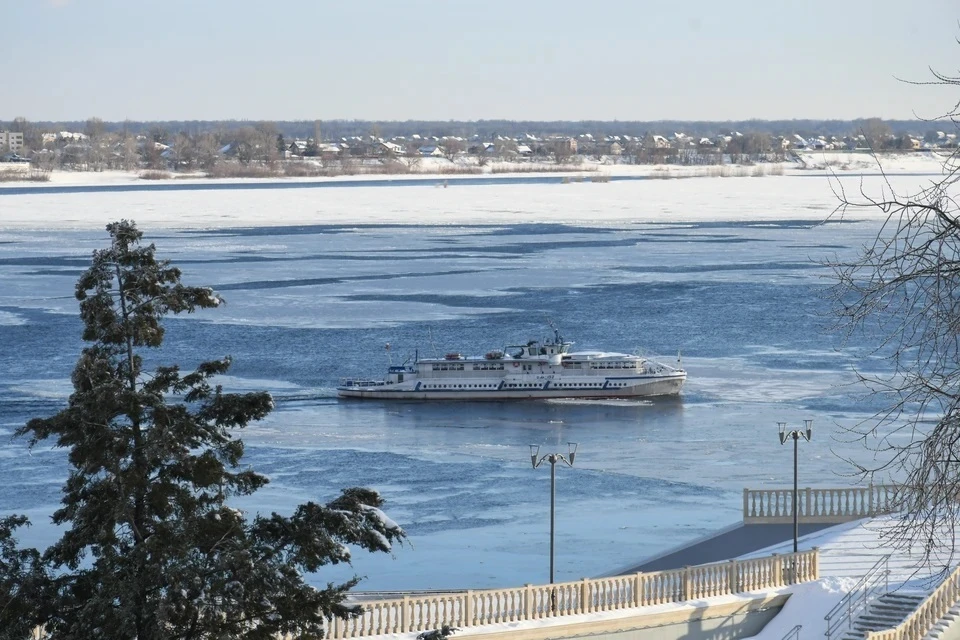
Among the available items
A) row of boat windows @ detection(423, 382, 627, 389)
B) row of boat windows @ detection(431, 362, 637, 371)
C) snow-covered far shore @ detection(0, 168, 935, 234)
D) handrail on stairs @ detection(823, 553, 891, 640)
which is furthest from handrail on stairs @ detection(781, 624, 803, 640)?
snow-covered far shore @ detection(0, 168, 935, 234)

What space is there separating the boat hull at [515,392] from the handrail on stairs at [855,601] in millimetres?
27682

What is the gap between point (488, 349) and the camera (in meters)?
53.7

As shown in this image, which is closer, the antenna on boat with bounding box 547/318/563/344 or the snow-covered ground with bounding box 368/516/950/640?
the snow-covered ground with bounding box 368/516/950/640

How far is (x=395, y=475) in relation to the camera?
33062mm

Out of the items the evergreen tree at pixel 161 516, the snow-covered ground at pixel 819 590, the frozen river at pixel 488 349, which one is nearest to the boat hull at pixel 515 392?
the frozen river at pixel 488 349

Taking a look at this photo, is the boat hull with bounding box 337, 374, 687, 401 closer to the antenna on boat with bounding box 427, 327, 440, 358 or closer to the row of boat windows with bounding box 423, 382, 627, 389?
the row of boat windows with bounding box 423, 382, 627, 389

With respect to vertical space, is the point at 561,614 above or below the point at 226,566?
below

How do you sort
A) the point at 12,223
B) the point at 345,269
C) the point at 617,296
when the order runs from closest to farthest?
the point at 617,296
the point at 345,269
the point at 12,223

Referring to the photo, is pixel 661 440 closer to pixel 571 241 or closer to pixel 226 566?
pixel 226 566

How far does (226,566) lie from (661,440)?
2835 centimetres

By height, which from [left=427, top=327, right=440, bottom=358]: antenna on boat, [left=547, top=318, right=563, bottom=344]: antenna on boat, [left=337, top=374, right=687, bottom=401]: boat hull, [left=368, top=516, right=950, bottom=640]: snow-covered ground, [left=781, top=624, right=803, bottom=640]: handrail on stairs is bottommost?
[left=337, top=374, right=687, bottom=401]: boat hull

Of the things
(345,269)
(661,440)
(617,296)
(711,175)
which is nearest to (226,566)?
(661,440)

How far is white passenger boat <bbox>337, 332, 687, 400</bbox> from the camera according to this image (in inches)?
1898

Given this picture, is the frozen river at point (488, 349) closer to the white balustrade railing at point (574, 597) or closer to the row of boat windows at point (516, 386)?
the row of boat windows at point (516, 386)
